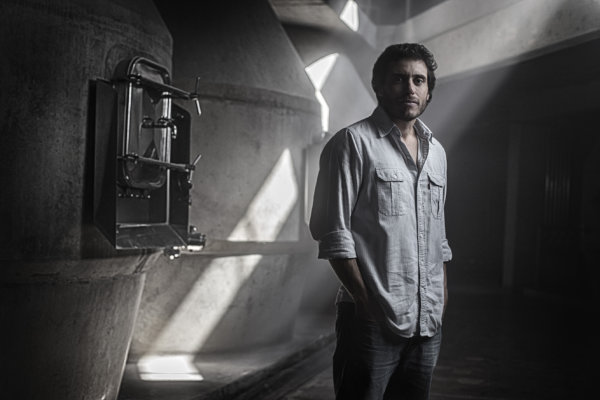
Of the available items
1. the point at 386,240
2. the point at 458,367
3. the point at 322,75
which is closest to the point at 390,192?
the point at 386,240

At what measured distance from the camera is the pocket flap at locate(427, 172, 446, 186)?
7.51ft

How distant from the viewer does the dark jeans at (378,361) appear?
2.09 m

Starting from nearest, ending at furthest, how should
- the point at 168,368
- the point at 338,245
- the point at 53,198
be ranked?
the point at 338,245
the point at 53,198
the point at 168,368

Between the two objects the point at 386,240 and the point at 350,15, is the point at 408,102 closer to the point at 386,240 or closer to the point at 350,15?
the point at 386,240

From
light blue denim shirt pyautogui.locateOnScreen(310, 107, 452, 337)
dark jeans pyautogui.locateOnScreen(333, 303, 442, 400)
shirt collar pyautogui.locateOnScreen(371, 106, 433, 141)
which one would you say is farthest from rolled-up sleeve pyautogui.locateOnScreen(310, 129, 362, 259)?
dark jeans pyautogui.locateOnScreen(333, 303, 442, 400)

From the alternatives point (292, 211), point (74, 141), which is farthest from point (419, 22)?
point (74, 141)

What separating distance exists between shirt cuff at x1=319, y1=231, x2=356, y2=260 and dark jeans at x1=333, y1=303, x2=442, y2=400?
213 mm

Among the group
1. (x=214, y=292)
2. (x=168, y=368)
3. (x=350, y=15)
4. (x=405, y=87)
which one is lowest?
(x=168, y=368)

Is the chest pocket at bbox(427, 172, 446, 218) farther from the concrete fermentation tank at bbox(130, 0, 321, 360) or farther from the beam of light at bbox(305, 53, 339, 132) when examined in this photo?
the beam of light at bbox(305, 53, 339, 132)

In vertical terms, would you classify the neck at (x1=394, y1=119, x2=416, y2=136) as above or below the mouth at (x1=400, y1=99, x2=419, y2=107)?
below

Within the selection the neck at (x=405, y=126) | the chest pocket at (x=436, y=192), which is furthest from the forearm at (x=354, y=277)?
the neck at (x=405, y=126)

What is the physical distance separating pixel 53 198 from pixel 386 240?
5.31 ft

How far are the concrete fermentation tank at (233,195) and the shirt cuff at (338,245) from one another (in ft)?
10.2

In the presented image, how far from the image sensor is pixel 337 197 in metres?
2.13
